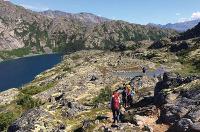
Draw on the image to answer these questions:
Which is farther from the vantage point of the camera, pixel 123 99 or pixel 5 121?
pixel 5 121

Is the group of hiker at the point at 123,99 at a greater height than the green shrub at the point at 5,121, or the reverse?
the group of hiker at the point at 123,99

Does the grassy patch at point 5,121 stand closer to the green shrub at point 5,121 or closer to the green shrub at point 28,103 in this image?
the green shrub at point 5,121

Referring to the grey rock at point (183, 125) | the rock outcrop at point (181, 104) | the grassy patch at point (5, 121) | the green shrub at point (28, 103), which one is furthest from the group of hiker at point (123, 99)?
the green shrub at point (28, 103)

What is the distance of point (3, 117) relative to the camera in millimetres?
76500

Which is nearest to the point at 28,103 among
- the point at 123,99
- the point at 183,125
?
the point at 123,99

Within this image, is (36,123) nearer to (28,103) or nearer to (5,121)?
(5,121)

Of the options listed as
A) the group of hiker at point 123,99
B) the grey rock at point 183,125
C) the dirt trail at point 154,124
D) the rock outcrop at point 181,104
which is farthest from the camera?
the group of hiker at point 123,99

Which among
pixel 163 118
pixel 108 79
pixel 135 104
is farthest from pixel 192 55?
pixel 163 118

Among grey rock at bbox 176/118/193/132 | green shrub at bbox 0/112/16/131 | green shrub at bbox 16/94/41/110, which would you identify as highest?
grey rock at bbox 176/118/193/132

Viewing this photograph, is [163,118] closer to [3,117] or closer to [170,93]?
[170,93]

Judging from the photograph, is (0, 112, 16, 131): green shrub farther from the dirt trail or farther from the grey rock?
the grey rock

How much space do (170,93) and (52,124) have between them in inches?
571

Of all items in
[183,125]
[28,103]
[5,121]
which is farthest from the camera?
[28,103]

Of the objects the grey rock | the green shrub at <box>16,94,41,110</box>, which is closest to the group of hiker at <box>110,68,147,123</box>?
the grey rock
